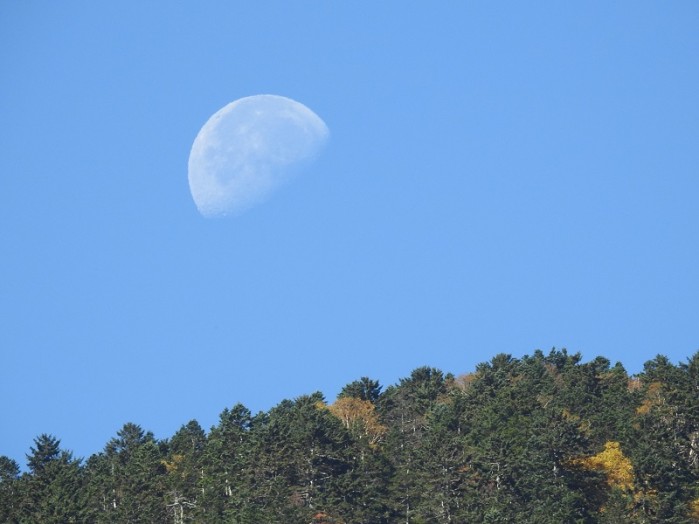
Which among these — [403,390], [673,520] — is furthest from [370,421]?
[673,520]

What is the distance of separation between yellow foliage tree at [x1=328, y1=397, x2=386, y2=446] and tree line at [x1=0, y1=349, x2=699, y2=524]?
2.70 meters

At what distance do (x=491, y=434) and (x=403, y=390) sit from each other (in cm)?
4402

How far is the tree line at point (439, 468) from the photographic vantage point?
4289 inches

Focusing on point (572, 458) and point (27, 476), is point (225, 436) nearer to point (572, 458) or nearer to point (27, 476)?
point (27, 476)

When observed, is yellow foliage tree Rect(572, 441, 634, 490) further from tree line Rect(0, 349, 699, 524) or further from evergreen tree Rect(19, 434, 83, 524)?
evergreen tree Rect(19, 434, 83, 524)

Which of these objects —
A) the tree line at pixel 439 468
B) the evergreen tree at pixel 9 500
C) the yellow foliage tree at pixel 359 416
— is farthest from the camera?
the yellow foliage tree at pixel 359 416

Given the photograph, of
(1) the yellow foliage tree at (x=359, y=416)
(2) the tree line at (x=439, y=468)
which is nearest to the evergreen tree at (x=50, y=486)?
(2) the tree line at (x=439, y=468)

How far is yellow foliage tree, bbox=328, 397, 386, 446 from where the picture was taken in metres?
141

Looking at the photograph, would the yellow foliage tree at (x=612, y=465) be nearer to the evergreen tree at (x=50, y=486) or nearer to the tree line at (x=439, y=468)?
the tree line at (x=439, y=468)

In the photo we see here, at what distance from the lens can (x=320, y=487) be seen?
118 meters

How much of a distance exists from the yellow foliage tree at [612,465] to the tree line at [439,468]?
10 cm

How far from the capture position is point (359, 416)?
498ft

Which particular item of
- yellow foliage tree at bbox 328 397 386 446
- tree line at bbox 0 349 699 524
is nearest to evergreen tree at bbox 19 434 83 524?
tree line at bbox 0 349 699 524

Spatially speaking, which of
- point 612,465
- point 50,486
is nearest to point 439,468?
point 612,465
